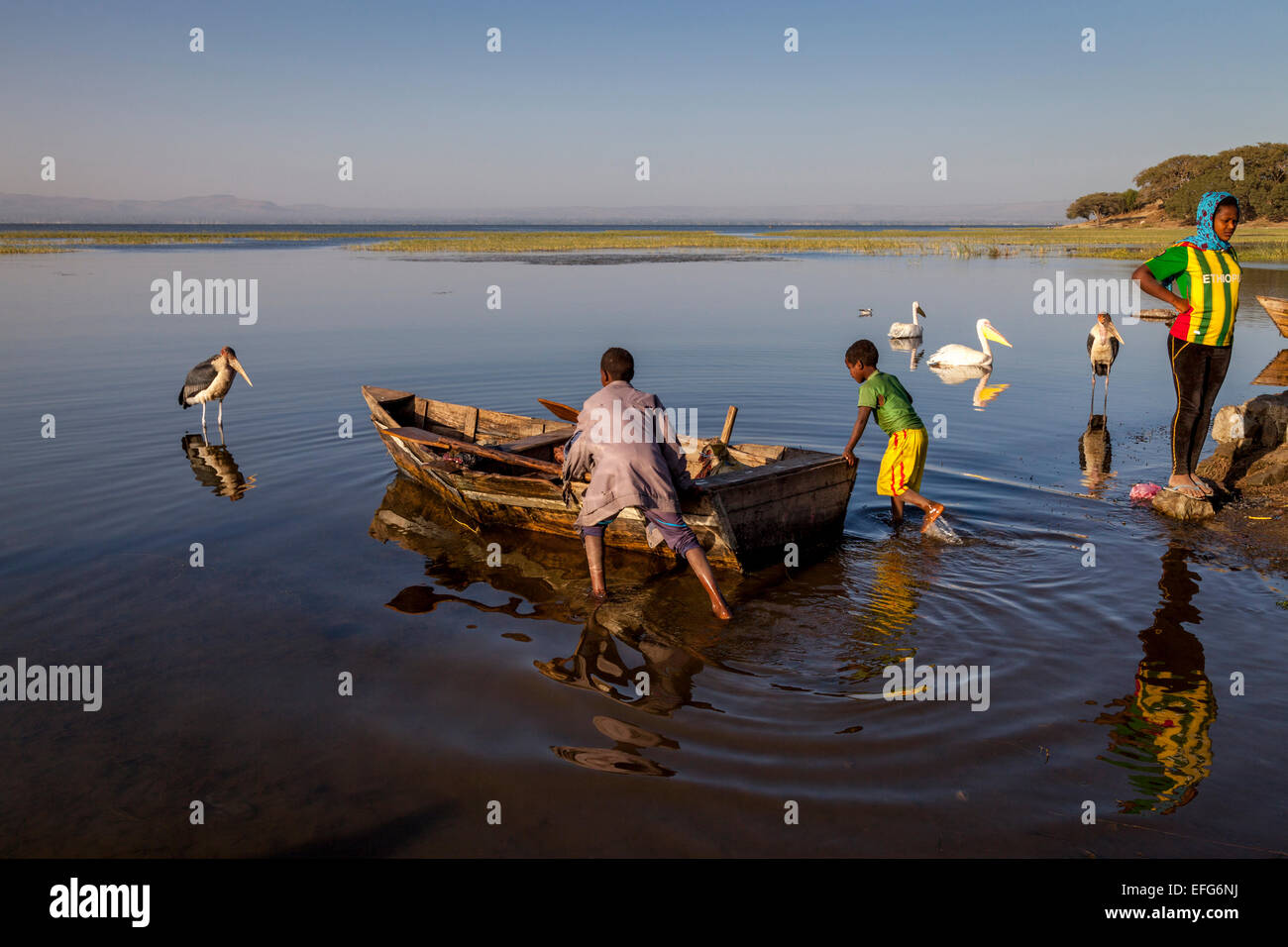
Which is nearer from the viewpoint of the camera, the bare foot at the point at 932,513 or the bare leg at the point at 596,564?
the bare leg at the point at 596,564

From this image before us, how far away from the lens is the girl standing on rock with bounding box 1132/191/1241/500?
8234 millimetres

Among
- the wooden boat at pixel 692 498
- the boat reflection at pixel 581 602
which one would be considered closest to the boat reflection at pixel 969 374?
the wooden boat at pixel 692 498

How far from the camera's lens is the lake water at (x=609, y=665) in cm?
453

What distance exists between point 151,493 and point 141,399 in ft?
19.7

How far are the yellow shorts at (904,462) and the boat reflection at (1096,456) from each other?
2.66 metres

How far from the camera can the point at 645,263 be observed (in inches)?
1914

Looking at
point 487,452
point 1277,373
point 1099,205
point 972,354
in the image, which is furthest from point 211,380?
point 1099,205

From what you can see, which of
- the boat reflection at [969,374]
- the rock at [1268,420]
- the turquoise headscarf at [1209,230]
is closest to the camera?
the turquoise headscarf at [1209,230]

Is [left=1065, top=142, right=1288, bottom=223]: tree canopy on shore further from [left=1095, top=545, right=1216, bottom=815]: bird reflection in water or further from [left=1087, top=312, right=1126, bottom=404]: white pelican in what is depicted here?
[left=1095, top=545, right=1216, bottom=815]: bird reflection in water

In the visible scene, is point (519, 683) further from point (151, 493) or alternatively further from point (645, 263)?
point (645, 263)

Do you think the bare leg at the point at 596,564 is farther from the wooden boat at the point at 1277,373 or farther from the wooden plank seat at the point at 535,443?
the wooden boat at the point at 1277,373
